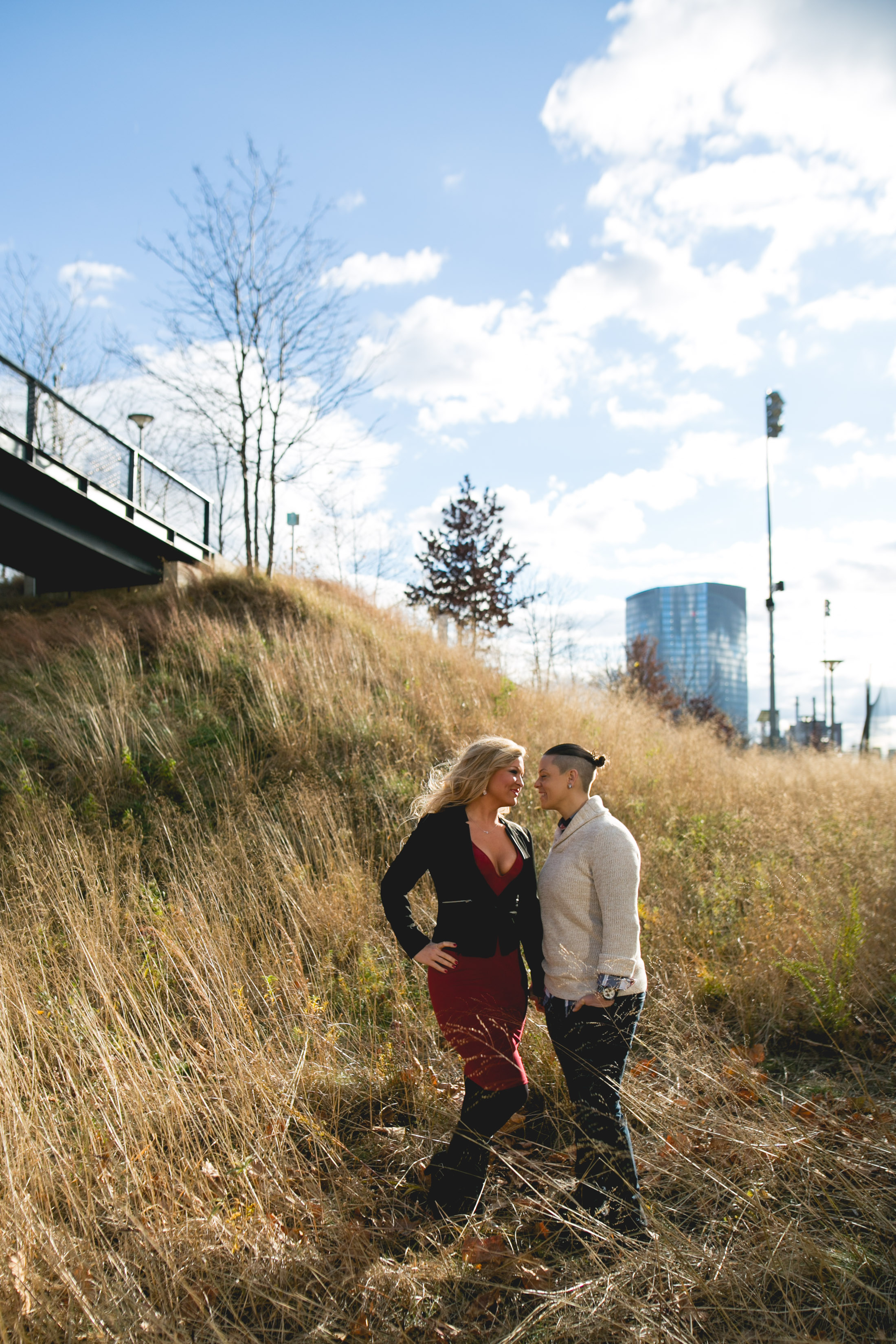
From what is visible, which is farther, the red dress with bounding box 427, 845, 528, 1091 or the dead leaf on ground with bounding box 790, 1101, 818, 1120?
the dead leaf on ground with bounding box 790, 1101, 818, 1120

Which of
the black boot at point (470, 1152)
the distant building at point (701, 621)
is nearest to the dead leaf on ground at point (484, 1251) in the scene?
the black boot at point (470, 1152)

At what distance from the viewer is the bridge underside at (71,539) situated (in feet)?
43.9

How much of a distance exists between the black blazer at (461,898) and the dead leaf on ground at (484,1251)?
2.84 ft

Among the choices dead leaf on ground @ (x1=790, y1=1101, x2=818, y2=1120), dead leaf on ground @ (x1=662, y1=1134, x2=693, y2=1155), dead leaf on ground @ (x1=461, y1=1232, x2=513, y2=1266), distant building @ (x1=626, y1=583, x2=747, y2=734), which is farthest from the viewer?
distant building @ (x1=626, y1=583, x2=747, y2=734)

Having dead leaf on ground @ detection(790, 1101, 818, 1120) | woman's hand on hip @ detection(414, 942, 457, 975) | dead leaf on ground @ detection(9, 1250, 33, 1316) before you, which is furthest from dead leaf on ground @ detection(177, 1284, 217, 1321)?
dead leaf on ground @ detection(790, 1101, 818, 1120)

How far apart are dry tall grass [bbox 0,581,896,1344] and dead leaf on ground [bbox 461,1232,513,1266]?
1cm

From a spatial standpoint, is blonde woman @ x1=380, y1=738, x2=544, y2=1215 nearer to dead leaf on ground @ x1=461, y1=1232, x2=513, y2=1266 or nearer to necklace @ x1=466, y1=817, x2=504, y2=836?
necklace @ x1=466, y1=817, x2=504, y2=836

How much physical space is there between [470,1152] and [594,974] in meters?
0.82

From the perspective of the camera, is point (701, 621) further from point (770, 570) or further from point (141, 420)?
point (141, 420)

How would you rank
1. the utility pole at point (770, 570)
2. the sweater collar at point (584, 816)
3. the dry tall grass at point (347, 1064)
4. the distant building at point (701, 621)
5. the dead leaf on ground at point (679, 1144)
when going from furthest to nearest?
the distant building at point (701, 621)
the utility pole at point (770, 570)
the dead leaf on ground at point (679, 1144)
the sweater collar at point (584, 816)
the dry tall grass at point (347, 1064)

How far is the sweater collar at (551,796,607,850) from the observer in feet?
9.43

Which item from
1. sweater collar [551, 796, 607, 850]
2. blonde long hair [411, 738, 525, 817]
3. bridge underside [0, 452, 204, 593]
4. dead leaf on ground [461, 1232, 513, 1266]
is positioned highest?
bridge underside [0, 452, 204, 593]

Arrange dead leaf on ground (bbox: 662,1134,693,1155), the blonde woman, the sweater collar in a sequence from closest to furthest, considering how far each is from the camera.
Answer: the blonde woman → the sweater collar → dead leaf on ground (bbox: 662,1134,693,1155)

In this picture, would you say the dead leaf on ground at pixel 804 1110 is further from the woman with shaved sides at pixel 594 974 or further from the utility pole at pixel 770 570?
the utility pole at pixel 770 570
